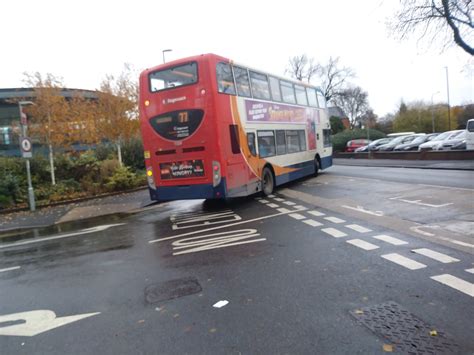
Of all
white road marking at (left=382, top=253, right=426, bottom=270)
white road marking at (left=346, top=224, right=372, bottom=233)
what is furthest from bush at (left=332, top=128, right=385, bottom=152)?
white road marking at (left=382, top=253, right=426, bottom=270)

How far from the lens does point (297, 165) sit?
619 inches

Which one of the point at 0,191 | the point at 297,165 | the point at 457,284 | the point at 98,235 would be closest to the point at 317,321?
the point at 457,284

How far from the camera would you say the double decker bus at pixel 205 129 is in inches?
404

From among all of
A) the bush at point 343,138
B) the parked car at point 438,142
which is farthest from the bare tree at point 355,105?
the parked car at point 438,142

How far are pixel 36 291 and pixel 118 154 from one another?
56.2 feet

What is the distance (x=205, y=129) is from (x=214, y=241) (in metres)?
4.07

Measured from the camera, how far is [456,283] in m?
4.19

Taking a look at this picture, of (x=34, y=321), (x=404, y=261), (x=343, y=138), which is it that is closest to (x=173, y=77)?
(x=34, y=321)

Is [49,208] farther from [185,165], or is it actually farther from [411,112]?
[411,112]

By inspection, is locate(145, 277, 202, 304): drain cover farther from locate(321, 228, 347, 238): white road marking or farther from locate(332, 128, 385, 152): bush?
locate(332, 128, 385, 152): bush

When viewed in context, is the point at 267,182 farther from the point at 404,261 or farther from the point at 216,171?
the point at 404,261

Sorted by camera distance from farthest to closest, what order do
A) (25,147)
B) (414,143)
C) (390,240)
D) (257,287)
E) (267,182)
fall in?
(414,143) → (25,147) → (267,182) → (390,240) → (257,287)

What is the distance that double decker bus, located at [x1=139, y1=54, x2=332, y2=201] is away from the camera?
1026 cm

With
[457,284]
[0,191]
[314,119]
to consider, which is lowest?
[457,284]
